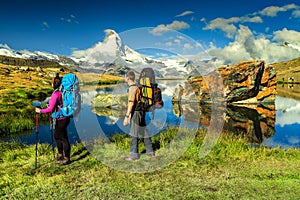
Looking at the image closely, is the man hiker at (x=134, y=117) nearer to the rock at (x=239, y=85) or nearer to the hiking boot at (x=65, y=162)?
the hiking boot at (x=65, y=162)

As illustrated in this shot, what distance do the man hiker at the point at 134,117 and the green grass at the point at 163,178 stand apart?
42 centimetres

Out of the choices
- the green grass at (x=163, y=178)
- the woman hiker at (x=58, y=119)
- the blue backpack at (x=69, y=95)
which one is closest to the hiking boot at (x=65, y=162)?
the woman hiker at (x=58, y=119)

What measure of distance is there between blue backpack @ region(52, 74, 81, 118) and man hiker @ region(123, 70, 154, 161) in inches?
63.7

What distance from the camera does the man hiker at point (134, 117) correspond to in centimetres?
898

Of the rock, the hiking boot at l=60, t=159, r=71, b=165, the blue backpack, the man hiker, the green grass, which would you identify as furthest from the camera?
the rock

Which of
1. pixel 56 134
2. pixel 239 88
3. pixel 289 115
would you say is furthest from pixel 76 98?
pixel 239 88

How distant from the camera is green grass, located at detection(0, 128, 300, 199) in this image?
721 centimetres

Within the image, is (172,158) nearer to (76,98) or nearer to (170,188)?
(170,188)

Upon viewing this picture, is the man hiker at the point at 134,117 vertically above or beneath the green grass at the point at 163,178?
above

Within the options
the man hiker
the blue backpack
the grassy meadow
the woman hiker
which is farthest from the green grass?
the blue backpack

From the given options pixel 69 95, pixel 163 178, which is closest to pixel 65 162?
pixel 69 95

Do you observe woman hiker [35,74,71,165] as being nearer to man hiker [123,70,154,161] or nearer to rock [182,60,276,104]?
man hiker [123,70,154,161]

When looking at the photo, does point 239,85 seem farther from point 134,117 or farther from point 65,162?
point 65,162

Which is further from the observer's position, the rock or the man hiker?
the rock
